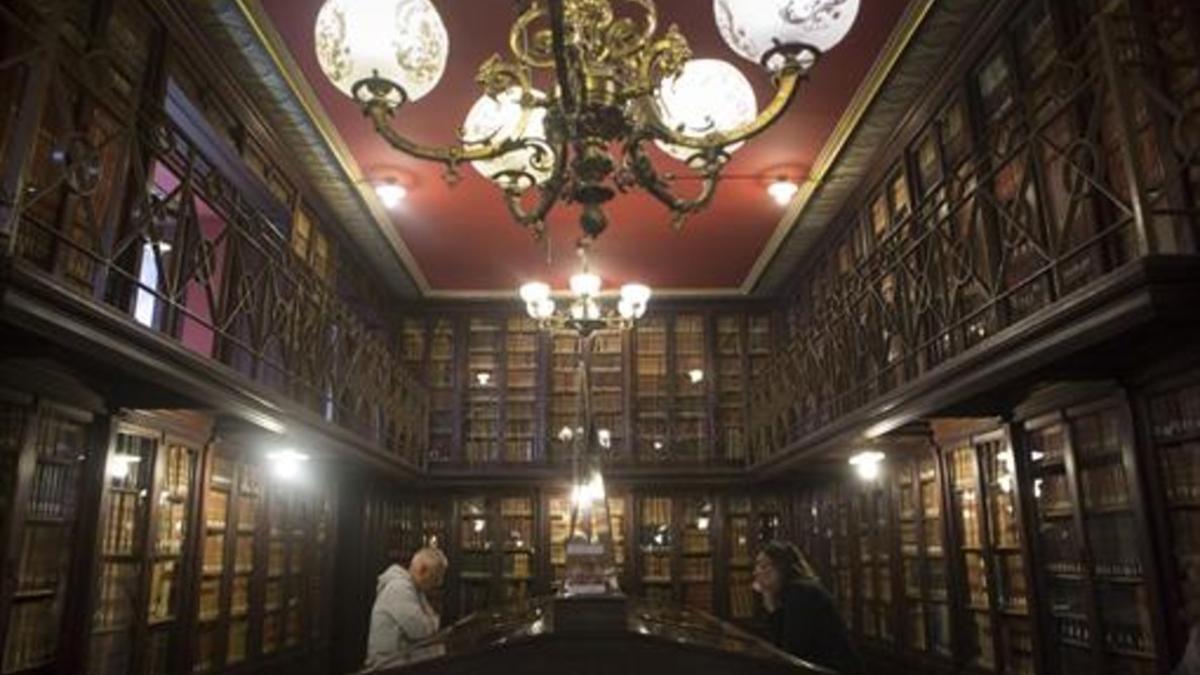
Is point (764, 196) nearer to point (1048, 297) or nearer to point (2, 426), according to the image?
point (1048, 297)

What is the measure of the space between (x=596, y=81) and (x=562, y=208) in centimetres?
481

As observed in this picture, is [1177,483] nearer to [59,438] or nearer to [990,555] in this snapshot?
[990,555]

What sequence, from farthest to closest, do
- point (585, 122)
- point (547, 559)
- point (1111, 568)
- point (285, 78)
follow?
point (547, 559) → point (285, 78) → point (1111, 568) → point (585, 122)

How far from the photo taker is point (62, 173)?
287 cm

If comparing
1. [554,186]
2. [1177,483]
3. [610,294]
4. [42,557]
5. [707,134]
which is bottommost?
[42,557]

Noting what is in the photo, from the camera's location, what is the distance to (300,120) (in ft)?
19.6

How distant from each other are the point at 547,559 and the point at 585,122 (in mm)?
7264

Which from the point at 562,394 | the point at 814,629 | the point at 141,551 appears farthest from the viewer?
the point at 562,394

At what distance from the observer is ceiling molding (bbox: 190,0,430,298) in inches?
195

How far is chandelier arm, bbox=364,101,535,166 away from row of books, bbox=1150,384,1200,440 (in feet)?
8.72

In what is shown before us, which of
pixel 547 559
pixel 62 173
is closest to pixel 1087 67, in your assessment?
pixel 62 173

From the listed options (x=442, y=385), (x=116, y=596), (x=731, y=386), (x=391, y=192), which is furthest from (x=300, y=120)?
(x=731, y=386)

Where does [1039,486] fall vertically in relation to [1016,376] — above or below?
below

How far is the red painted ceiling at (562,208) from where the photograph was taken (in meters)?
4.96
